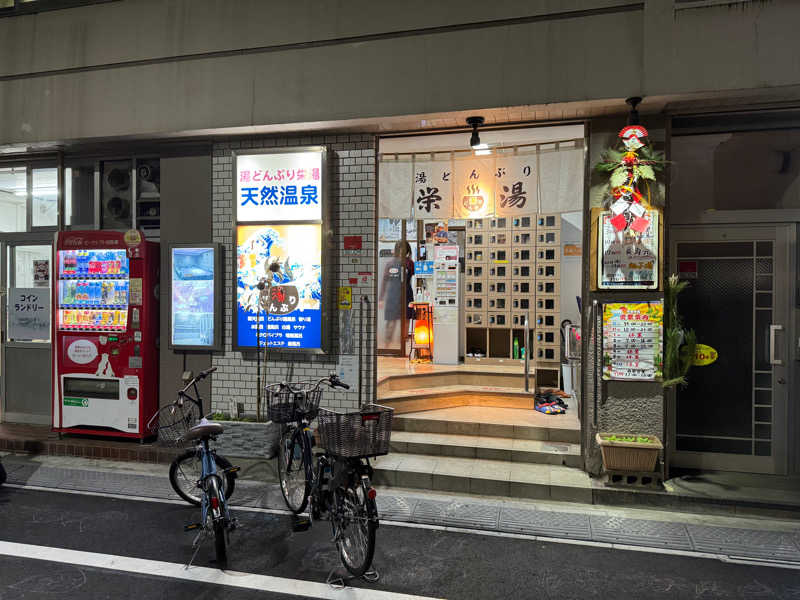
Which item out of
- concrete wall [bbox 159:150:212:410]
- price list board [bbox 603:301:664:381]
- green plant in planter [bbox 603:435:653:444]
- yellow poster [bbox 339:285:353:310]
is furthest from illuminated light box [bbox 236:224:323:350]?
green plant in planter [bbox 603:435:653:444]

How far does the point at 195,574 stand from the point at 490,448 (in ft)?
12.2

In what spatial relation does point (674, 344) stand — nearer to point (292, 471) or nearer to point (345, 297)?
point (345, 297)

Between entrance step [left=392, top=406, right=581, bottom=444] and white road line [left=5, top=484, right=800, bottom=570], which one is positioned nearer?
white road line [left=5, top=484, right=800, bottom=570]

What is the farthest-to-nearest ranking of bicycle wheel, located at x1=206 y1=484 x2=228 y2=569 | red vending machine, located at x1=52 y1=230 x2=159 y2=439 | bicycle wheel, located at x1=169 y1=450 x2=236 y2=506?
red vending machine, located at x1=52 y1=230 x2=159 y2=439
bicycle wheel, located at x1=169 y1=450 x2=236 y2=506
bicycle wheel, located at x1=206 y1=484 x2=228 y2=569

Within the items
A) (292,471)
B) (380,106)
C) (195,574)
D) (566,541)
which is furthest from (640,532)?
(380,106)

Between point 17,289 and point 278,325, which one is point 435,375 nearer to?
point 278,325

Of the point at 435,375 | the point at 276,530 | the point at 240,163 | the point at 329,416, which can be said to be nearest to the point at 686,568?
the point at 329,416

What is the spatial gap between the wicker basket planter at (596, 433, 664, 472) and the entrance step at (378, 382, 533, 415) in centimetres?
263

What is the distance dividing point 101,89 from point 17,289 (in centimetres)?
343

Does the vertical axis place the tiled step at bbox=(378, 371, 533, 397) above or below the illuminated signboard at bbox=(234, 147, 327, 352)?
below

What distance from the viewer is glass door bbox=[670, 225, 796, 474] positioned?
6488mm

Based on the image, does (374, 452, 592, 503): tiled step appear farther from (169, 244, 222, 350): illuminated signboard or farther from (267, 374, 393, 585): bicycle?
(169, 244, 222, 350): illuminated signboard

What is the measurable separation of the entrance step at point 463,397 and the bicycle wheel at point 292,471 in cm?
238

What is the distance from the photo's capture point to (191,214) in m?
7.83
